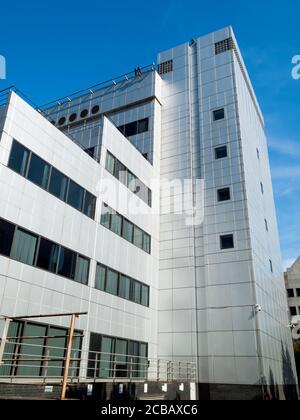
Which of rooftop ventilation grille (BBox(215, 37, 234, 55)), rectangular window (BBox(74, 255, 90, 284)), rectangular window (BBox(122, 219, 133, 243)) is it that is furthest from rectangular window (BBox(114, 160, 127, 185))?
rooftop ventilation grille (BBox(215, 37, 234, 55))

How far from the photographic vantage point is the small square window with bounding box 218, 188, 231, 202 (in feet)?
89.4

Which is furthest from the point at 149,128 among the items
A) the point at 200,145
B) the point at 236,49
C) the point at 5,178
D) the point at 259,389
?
the point at 259,389

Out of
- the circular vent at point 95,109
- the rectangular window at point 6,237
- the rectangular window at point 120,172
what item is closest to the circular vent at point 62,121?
the circular vent at point 95,109

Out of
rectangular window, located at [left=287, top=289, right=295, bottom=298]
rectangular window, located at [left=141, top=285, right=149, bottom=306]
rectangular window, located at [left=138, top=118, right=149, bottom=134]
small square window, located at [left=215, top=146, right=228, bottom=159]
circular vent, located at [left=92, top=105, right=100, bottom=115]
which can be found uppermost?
circular vent, located at [left=92, top=105, right=100, bottom=115]

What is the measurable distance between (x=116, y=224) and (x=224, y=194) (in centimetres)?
973

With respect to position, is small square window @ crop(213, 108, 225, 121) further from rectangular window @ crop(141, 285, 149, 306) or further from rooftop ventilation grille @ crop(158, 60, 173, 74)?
rectangular window @ crop(141, 285, 149, 306)

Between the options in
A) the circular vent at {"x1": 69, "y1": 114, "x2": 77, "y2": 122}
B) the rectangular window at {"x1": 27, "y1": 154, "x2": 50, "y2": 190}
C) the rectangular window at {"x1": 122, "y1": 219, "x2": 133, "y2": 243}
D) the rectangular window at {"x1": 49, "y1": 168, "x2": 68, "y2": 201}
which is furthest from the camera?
the circular vent at {"x1": 69, "y1": 114, "x2": 77, "y2": 122}

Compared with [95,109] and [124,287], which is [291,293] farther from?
[95,109]

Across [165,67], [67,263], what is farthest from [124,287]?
[165,67]

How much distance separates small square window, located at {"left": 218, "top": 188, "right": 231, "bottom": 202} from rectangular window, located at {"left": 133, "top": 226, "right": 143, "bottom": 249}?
7145 mm

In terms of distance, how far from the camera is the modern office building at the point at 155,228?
1697 centimetres

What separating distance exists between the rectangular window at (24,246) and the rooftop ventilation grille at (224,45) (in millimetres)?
26602

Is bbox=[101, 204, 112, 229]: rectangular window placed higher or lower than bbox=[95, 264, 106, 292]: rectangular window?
higher

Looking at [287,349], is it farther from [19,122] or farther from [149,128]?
[19,122]
